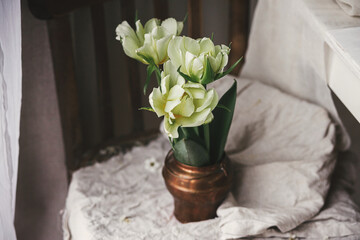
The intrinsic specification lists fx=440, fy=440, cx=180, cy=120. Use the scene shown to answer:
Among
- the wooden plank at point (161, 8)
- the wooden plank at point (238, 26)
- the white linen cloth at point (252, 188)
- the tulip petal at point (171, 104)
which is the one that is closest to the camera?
the tulip petal at point (171, 104)

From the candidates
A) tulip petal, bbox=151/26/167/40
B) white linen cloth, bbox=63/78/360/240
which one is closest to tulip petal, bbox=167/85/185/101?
tulip petal, bbox=151/26/167/40

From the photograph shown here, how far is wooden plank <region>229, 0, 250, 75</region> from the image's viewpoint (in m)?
1.47

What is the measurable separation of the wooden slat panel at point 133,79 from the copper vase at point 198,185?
37 centimetres

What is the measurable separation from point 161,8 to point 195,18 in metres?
0.12

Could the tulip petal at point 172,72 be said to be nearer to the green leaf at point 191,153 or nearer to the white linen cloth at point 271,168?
Answer: the green leaf at point 191,153

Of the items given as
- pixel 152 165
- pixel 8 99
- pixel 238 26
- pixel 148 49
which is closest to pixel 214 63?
pixel 148 49

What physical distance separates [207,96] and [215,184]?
247mm

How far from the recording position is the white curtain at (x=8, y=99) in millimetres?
812

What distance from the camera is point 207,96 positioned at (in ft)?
2.49

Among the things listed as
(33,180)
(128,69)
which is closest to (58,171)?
(33,180)

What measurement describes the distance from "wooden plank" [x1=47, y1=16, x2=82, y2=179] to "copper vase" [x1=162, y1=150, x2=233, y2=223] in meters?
0.34

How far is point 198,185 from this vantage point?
0.92m

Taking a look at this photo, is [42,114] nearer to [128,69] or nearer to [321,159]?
[128,69]

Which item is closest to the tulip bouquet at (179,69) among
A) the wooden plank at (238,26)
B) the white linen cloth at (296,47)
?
the white linen cloth at (296,47)
